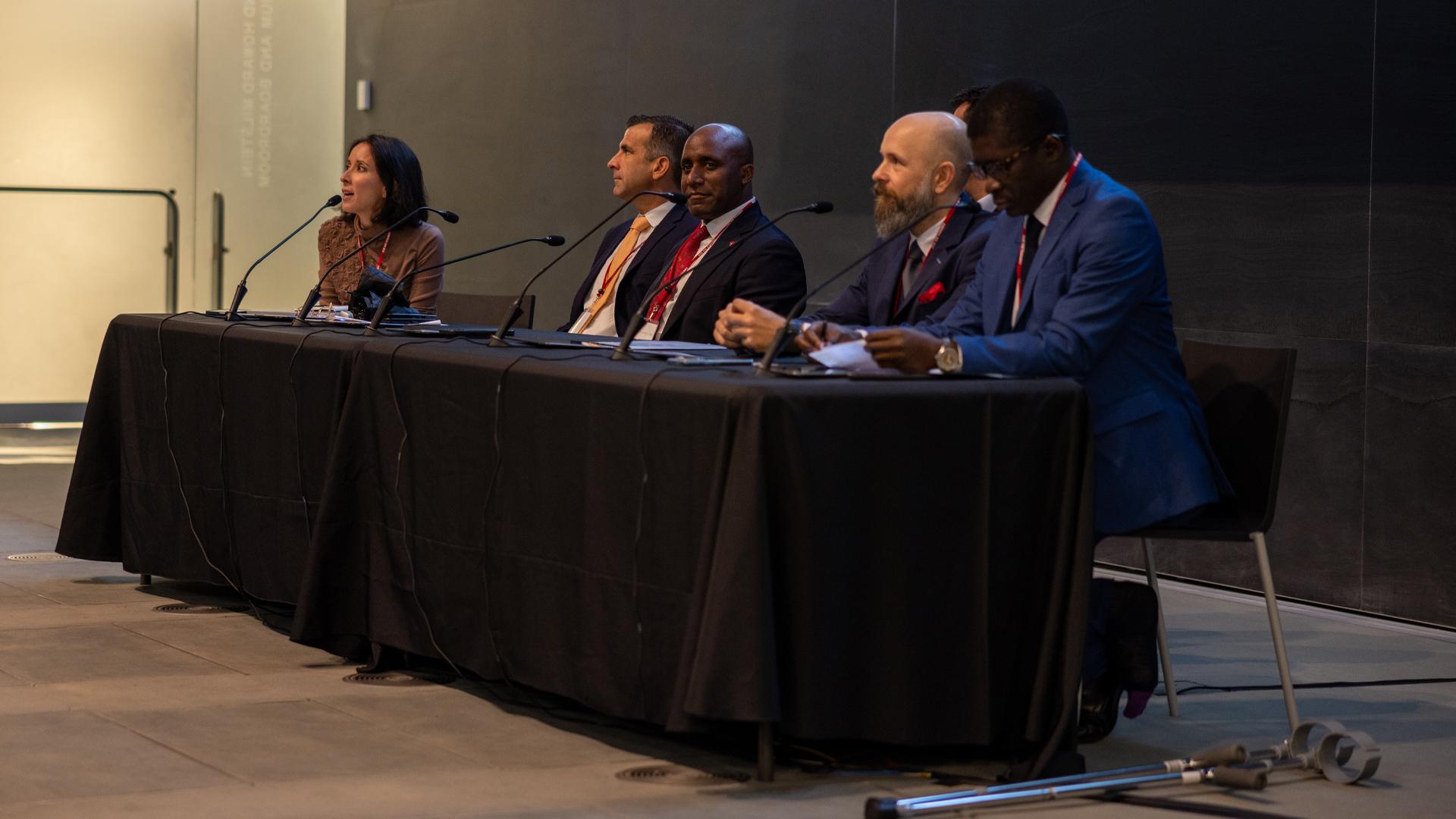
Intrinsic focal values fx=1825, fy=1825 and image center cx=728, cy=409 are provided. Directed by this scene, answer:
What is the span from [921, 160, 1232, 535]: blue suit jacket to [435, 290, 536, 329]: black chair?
68.8 inches

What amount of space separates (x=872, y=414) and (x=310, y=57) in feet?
23.5

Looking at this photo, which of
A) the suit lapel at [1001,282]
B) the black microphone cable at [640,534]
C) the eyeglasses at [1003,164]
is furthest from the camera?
the suit lapel at [1001,282]

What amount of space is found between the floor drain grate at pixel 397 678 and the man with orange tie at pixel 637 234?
1275mm

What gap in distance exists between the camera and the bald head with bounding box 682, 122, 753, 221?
4430 millimetres

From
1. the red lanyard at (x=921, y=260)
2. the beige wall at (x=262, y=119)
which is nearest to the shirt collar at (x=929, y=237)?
the red lanyard at (x=921, y=260)

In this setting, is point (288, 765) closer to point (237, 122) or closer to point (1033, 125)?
point (1033, 125)

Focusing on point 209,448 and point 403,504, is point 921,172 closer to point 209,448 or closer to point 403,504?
point 403,504

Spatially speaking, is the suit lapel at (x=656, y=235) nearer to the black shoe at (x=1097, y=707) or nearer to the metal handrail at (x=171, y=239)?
the black shoe at (x=1097, y=707)

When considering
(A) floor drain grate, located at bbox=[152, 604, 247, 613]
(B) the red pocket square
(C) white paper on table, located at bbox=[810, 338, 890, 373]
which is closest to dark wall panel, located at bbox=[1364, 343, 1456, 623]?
(B) the red pocket square

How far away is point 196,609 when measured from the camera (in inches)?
174

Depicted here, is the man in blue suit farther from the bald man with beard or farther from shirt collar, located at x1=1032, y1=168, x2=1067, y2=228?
the bald man with beard

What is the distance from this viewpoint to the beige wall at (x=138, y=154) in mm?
9023

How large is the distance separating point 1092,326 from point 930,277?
74cm

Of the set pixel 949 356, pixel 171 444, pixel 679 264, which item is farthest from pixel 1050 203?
pixel 171 444
